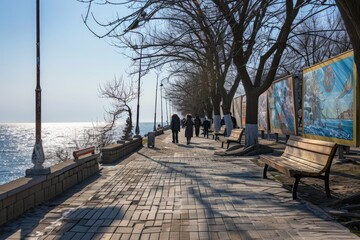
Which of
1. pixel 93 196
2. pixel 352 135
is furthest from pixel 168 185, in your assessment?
pixel 352 135

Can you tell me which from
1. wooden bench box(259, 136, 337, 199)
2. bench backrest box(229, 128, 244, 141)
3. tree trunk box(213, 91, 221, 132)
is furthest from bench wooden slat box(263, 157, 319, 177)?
tree trunk box(213, 91, 221, 132)

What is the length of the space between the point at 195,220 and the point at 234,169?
5697mm

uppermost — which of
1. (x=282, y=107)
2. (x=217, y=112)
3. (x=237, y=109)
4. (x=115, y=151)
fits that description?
(x=237, y=109)

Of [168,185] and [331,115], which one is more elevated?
[331,115]

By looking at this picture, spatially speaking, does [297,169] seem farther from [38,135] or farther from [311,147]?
[38,135]

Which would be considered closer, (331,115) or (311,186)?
(311,186)

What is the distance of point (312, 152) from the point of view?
7.38 meters

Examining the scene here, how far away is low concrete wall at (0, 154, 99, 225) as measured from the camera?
18.6ft

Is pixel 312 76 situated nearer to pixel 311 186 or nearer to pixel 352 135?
pixel 352 135

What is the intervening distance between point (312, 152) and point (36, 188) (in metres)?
4.71

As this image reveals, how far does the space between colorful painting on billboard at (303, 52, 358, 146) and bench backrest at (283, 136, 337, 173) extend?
7.18 ft

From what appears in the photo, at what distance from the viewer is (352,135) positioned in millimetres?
10039

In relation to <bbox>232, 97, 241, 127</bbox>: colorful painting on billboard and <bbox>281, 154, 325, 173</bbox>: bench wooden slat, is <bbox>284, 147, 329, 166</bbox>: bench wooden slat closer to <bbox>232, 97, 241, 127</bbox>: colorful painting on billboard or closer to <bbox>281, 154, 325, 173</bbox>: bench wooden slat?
<bbox>281, 154, 325, 173</bbox>: bench wooden slat

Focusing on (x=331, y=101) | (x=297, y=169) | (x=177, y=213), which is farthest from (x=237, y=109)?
(x=177, y=213)
